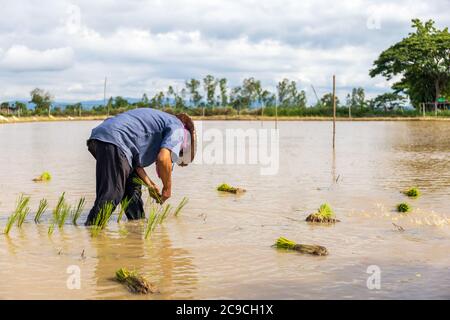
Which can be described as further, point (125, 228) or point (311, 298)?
point (125, 228)

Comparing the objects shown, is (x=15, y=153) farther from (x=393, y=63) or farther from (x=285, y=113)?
(x=285, y=113)

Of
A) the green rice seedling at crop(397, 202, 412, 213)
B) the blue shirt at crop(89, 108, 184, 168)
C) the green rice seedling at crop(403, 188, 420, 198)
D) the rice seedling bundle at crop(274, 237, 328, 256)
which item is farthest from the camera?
Result: the green rice seedling at crop(403, 188, 420, 198)

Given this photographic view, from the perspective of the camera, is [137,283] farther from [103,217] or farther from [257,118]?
[257,118]

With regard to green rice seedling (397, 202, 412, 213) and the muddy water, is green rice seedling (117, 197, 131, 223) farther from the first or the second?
green rice seedling (397, 202, 412, 213)

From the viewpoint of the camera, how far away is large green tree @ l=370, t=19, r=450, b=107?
50.0 m

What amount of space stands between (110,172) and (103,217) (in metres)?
0.46

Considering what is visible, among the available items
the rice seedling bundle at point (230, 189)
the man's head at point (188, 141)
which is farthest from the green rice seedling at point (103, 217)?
the rice seedling bundle at point (230, 189)

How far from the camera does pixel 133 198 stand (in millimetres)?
6160

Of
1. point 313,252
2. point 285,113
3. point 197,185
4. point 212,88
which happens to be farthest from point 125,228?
point 212,88

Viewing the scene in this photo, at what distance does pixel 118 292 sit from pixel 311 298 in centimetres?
123

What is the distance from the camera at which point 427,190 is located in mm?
9219

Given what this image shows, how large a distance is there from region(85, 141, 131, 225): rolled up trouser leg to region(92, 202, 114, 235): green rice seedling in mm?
48

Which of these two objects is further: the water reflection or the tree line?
the tree line

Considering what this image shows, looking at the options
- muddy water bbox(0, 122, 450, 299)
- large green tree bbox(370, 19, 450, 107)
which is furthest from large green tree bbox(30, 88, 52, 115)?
muddy water bbox(0, 122, 450, 299)
